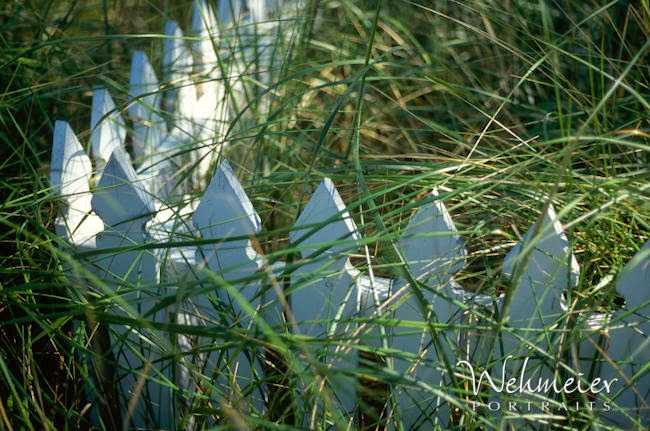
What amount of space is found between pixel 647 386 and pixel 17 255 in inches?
49.9

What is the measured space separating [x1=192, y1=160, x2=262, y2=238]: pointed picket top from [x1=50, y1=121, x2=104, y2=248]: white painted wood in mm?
279

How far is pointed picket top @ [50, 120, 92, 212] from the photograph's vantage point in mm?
1520

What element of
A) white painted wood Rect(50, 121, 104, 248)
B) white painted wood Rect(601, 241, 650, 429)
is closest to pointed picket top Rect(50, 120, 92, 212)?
white painted wood Rect(50, 121, 104, 248)

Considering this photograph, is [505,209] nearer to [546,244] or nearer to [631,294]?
[546,244]

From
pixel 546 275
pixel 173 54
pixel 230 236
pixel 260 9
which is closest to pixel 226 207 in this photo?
pixel 230 236

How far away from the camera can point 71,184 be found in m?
1.54

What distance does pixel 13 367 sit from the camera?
53.6 inches

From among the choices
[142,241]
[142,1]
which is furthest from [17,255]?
[142,1]

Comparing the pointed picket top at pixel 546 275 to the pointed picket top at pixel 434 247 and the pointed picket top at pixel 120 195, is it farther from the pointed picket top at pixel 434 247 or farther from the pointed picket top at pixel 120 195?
the pointed picket top at pixel 120 195

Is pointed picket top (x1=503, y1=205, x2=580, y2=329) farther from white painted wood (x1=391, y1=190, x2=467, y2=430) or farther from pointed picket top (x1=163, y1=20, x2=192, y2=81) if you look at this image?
pointed picket top (x1=163, y1=20, x2=192, y2=81)

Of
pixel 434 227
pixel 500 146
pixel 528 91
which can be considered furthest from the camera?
pixel 528 91

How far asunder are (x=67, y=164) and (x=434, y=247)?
84 cm

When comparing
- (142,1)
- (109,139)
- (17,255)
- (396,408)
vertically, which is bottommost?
(396,408)

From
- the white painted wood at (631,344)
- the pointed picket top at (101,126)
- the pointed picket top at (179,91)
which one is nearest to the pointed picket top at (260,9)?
the pointed picket top at (179,91)
